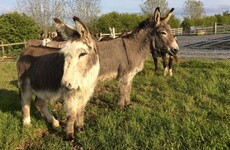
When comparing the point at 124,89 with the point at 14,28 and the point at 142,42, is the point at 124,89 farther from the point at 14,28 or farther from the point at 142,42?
the point at 14,28

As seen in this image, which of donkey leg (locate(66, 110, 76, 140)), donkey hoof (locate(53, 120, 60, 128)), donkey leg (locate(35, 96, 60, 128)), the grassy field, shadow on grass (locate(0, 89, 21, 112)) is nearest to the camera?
the grassy field

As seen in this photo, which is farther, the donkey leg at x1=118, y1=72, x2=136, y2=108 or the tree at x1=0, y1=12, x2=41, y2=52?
the tree at x1=0, y1=12, x2=41, y2=52

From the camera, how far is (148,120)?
5086 mm

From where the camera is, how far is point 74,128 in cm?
523

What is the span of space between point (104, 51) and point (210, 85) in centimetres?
256

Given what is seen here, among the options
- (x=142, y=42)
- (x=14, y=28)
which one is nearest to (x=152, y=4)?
(x=14, y=28)

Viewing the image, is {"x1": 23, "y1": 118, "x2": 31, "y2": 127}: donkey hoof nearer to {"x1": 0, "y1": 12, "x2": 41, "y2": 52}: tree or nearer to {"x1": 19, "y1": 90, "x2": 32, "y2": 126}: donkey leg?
{"x1": 19, "y1": 90, "x2": 32, "y2": 126}: donkey leg

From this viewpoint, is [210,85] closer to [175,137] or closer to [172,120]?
[172,120]

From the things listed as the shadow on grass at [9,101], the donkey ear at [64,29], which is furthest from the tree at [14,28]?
the donkey ear at [64,29]

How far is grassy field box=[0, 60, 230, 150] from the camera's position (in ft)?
14.3

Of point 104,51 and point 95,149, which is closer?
point 95,149

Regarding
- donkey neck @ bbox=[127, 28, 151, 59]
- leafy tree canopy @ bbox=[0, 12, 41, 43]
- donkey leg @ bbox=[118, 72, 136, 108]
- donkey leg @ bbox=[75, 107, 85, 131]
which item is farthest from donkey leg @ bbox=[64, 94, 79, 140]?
leafy tree canopy @ bbox=[0, 12, 41, 43]

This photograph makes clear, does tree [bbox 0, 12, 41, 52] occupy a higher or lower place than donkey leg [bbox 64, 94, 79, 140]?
higher

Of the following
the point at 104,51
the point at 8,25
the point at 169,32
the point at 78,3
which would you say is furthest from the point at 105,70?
the point at 78,3
